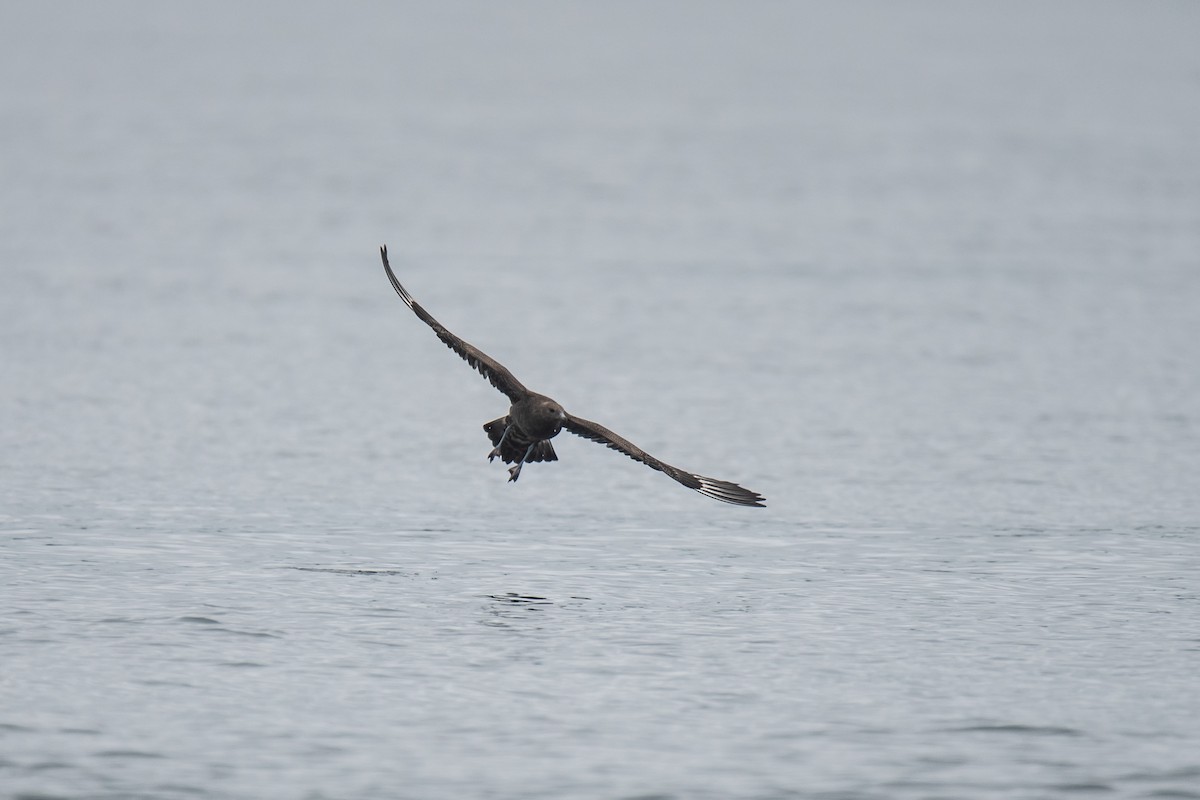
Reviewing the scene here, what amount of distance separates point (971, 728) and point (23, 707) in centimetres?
579

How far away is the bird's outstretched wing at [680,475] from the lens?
1426 cm

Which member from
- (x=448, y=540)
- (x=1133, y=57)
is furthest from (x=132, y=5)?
(x=448, y=540)

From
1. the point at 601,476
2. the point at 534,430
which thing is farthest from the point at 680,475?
the point at 601,476

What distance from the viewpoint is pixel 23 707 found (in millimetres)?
11992

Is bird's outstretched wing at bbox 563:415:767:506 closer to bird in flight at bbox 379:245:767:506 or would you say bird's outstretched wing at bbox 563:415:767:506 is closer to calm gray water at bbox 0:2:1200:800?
bird in flight at bbox 379:245:767:506

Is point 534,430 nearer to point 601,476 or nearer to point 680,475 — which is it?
point 680,475

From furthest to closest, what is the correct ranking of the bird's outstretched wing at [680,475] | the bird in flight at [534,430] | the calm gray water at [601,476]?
the bird in flight at [534,430] → the bird's outstretched wing at [680,475] → the calm gray water at [601,476]

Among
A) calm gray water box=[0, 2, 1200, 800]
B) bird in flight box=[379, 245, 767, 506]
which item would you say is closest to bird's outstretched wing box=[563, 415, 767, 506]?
bird in flight box=[379, 245, 767, 506]

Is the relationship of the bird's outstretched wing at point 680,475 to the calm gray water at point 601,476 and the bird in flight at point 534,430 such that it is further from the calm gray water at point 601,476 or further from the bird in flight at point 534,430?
the calm gray water at point 601,476

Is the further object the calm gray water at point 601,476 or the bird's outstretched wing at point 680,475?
the bird's outstretched wing at point 680,475

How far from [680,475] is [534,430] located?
135 cm

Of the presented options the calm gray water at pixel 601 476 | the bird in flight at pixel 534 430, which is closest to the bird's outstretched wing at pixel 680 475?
the bird in flight at pixel 534 430

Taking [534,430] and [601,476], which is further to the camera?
[601,476]

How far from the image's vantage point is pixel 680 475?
47.5 ft
